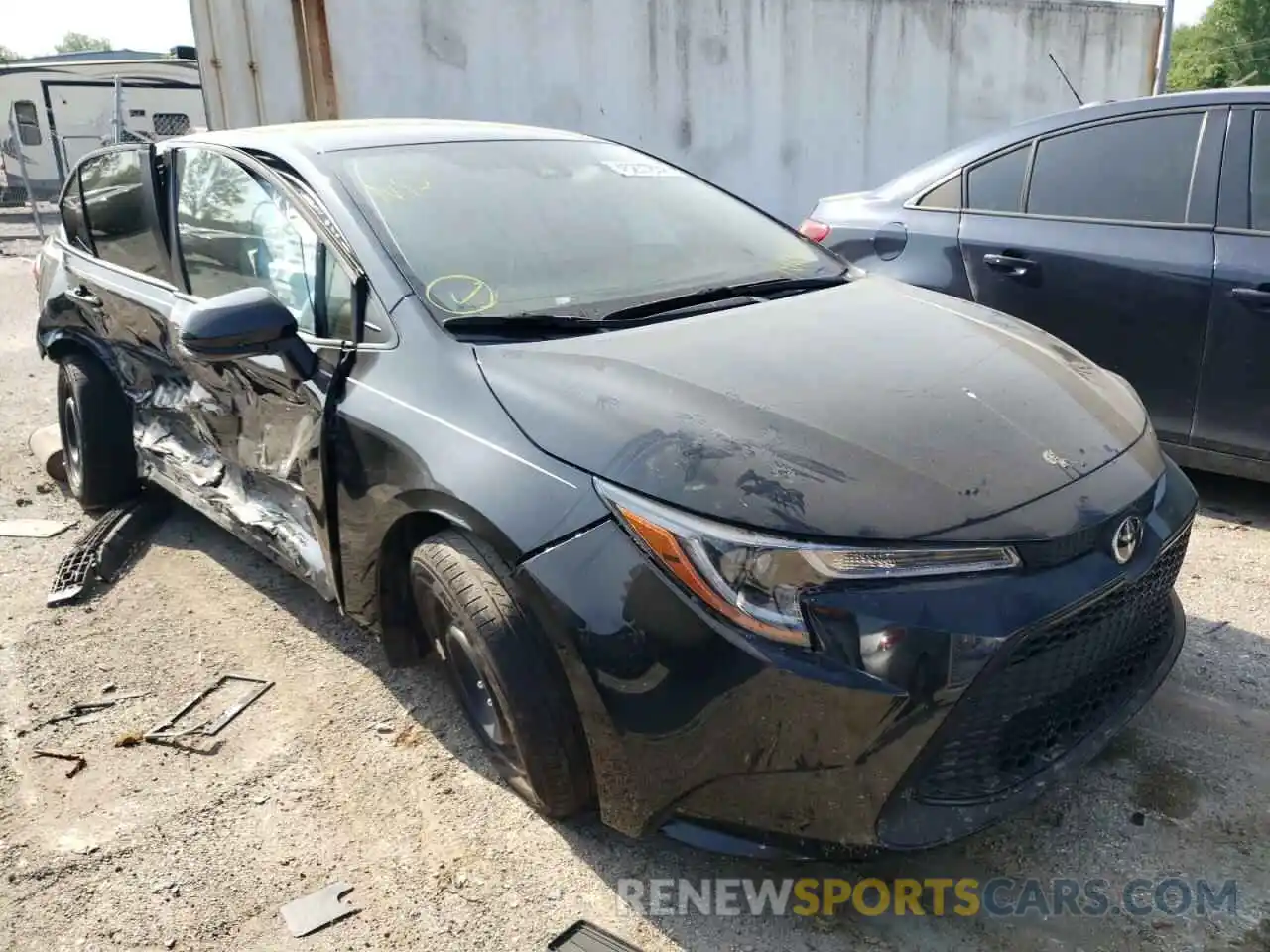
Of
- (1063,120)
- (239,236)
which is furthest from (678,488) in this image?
(1063,120)

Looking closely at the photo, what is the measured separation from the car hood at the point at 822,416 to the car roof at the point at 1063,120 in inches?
71.0

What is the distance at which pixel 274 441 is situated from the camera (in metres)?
2.94

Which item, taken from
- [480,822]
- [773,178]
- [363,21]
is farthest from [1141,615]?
[773,178]

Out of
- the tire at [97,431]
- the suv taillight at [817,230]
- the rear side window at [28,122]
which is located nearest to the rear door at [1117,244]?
the suv taillight at [817,230]

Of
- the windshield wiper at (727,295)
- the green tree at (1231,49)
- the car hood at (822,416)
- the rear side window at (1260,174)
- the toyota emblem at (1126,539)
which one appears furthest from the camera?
the green tree at (1231,49)

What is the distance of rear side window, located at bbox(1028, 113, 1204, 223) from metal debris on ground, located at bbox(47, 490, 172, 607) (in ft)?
12.6

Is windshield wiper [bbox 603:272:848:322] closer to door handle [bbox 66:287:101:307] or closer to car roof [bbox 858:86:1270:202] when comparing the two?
car roof [bbox 858:86:1270:202]

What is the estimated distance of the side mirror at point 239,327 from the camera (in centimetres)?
252

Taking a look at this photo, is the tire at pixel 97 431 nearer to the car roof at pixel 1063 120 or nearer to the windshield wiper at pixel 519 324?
the windshield wiper at pixel 519 324

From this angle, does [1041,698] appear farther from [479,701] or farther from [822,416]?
[479,701]

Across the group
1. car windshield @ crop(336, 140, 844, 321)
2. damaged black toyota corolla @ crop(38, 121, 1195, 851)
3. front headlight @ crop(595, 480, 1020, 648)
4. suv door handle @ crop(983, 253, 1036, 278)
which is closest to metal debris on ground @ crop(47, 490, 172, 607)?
damaged black toyota corolla @ crop(38, 121, 1195, 851)

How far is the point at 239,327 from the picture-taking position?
99.7 inches

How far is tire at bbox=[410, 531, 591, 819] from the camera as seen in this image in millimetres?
2098

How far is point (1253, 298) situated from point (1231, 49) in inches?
2065
